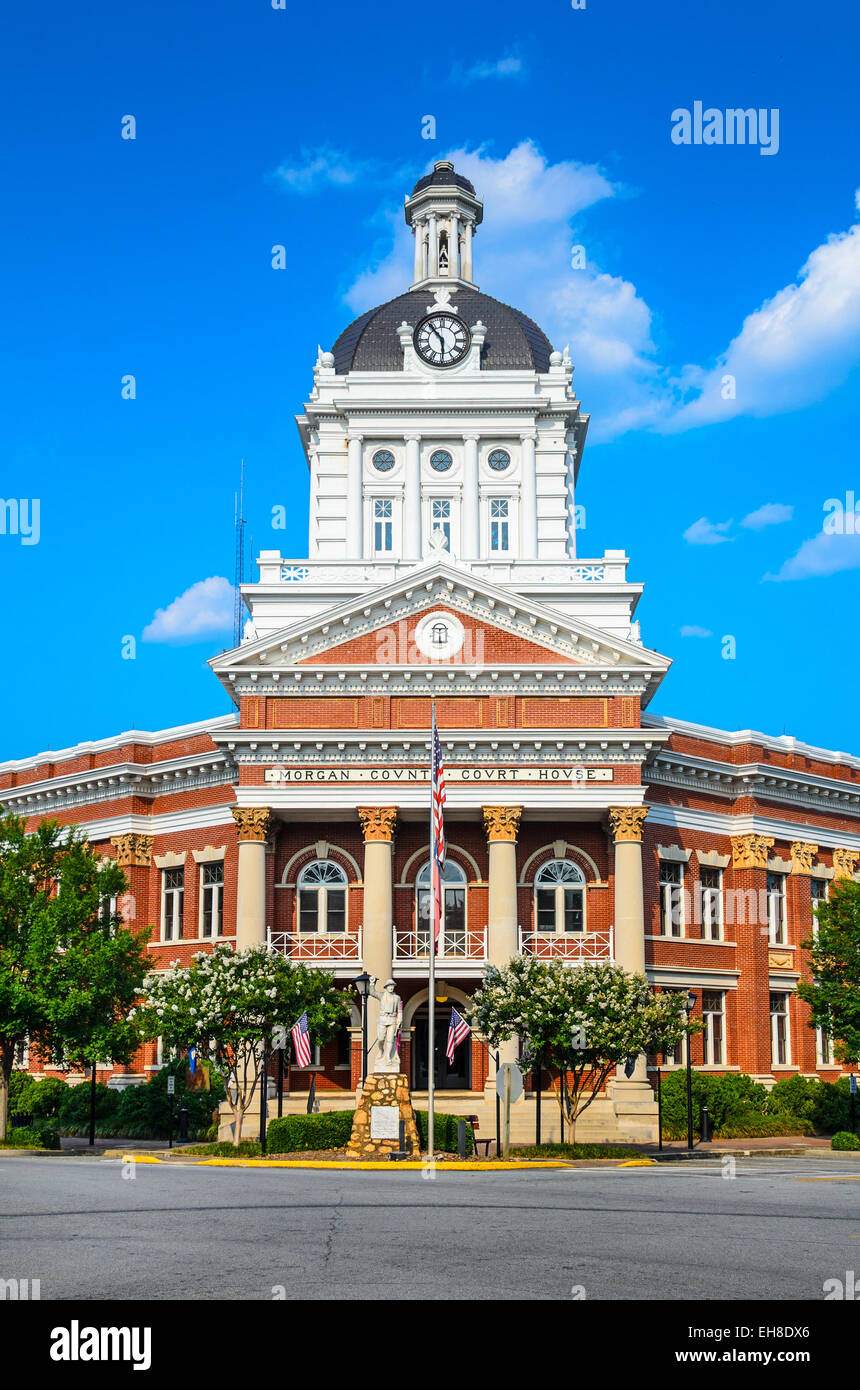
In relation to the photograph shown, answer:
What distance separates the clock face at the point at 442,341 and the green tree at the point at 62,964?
30.4m

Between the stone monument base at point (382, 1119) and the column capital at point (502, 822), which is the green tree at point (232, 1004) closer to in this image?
the stone monument base at point (382, 1119)

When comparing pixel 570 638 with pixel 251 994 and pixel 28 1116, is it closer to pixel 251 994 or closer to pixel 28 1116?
pixel 251 994

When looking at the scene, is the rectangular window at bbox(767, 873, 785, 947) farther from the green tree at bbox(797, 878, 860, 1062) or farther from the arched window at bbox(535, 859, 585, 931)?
the arched window at bbox(535, 859, 585, 931)

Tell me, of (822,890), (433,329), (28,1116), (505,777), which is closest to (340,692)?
(505,777)

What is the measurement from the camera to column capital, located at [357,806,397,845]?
41656 mm

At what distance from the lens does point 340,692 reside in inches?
1676

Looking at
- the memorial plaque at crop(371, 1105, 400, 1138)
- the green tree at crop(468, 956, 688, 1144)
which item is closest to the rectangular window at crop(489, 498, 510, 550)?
the green tree at crop(468, 956, 688, 1144)

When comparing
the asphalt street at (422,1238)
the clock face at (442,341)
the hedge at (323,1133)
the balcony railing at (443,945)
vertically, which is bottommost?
the hedge at (323,1133)

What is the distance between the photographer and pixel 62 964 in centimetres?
3759

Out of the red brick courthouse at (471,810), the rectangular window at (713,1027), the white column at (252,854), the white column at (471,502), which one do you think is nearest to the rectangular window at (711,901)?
the red brick courthouse at (471,810)

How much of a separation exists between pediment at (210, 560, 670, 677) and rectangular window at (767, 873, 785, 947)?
37.9 ft

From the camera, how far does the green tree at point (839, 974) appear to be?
42.8 m

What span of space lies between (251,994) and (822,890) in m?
25.0
